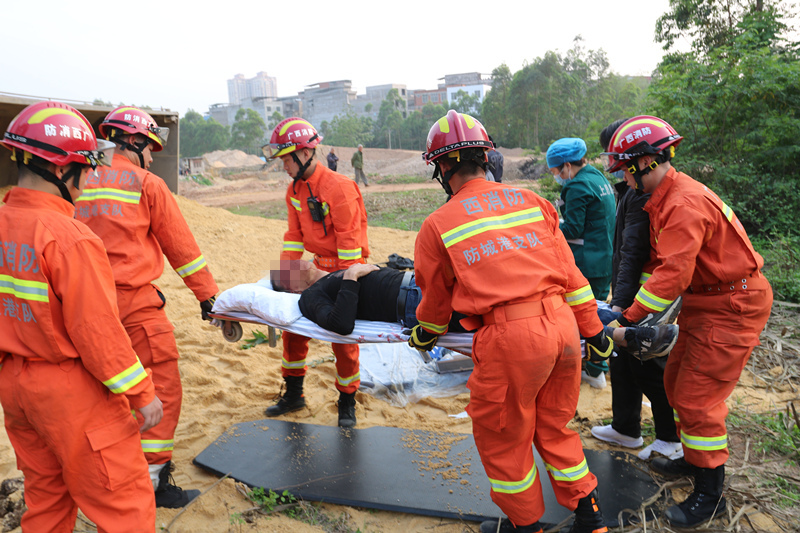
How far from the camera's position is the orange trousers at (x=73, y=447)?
85.7 inches

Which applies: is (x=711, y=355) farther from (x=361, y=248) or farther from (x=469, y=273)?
(x=361, y=248)

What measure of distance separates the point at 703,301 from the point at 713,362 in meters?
0.33

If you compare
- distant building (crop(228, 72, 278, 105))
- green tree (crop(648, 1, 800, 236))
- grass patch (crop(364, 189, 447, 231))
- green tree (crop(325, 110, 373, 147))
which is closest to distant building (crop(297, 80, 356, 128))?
green tree (crop(325, 110, 373, 147))

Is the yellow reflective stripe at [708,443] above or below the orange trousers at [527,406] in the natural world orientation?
below

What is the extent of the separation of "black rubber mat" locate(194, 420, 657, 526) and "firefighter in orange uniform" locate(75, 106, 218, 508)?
0.48m

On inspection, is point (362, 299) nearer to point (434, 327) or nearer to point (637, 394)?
point (434, 327)

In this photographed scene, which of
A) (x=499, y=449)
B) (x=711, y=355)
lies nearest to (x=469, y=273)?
(x=499, y=449)

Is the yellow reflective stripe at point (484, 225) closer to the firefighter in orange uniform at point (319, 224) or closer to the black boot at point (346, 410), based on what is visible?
the firefighter in orange uniform at point (319, 224)

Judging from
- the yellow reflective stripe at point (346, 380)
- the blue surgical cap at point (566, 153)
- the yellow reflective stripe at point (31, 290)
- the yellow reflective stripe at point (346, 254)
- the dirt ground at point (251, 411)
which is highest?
the blue surgical cap at point (566, 153)

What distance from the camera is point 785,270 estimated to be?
690cm

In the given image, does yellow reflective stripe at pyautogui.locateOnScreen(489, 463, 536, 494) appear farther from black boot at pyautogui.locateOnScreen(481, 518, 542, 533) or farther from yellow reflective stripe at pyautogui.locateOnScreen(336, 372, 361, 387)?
yellow reflective stripe at pyautogui.locateOnScreen(336, 372, 361, 387)

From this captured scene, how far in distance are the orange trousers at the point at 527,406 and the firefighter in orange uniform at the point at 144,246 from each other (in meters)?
1.91

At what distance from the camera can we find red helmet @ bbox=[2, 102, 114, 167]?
225 centimetres

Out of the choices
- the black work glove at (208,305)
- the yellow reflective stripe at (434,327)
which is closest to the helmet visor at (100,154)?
the black work glove at (208,305)
